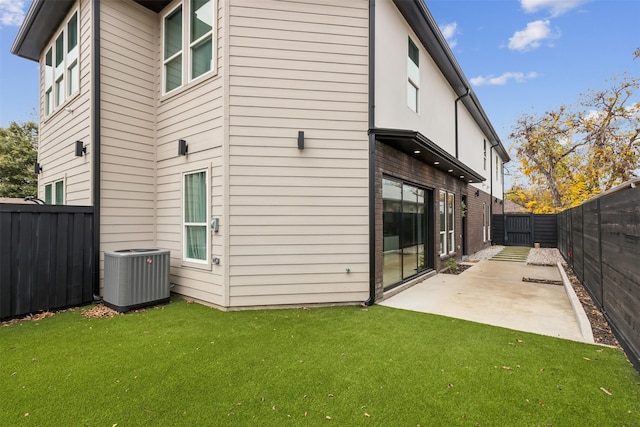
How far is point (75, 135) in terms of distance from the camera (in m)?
6.30

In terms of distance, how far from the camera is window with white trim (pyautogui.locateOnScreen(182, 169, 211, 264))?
5.35m

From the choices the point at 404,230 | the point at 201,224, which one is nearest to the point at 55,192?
the point at 201,224

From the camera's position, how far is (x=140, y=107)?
20.3 feet

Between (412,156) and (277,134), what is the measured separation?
3444mm

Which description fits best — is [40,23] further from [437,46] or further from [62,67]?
[437,46]

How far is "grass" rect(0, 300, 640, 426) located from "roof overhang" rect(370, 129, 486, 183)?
10.3 feet

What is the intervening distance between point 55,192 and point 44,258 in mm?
3424

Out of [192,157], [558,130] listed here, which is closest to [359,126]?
[192,157]

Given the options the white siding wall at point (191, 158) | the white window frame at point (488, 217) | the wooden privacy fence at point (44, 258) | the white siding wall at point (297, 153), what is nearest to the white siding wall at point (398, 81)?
the white siding wall at point (297, 153)

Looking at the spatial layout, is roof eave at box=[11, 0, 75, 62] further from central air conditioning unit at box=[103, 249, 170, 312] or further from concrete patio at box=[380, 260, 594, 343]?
concrete patio at box=[380, 260, 594, 343]

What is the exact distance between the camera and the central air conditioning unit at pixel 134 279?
15.9 ft

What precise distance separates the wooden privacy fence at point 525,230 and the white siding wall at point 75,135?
1872 cm

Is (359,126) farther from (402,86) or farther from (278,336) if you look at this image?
(278,336)

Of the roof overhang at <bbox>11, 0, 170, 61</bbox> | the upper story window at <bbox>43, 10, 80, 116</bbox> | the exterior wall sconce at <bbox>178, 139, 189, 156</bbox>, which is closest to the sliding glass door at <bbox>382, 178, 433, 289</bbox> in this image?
the exterior wall sconce at <bbox>178, 139, 189, 156</bbox>
